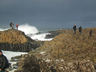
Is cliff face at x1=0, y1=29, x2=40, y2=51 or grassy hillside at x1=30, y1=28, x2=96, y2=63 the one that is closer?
grassy hillside at x1=30, y1=28, x2=96, y2=63

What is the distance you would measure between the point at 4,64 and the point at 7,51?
23.4 meters

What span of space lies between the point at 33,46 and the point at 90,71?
65.3ft

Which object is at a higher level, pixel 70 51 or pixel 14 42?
pixel 14 42

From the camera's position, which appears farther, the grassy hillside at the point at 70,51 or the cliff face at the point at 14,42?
the cliff face at the point at 14,42

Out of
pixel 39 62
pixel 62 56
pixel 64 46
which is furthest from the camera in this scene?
pixel 64 46

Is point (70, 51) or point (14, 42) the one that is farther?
point (14, 42)

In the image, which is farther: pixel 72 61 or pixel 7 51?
pixel 7 51

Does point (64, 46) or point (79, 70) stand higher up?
point (64, 46)

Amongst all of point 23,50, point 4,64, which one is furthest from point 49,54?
point 23,50

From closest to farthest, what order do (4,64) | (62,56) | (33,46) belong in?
(4,64)
(62,56)
(33,46)

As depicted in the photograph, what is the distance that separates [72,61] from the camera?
1869 cm

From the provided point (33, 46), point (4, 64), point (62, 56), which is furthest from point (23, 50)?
point (4, 64)

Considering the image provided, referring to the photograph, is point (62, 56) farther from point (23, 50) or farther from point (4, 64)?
point (23, 50)

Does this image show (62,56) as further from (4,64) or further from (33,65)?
(4,64)
